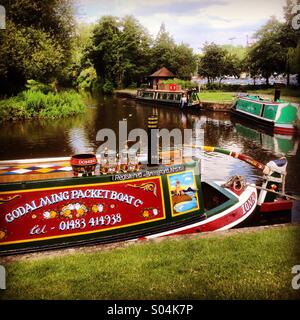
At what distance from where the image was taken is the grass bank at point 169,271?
4.74 metres

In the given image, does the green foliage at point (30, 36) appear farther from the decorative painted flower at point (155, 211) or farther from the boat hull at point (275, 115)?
the boat hull at point (275, 115)

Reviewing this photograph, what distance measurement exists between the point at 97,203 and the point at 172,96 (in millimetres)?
35411

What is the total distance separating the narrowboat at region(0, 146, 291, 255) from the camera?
19.5ft

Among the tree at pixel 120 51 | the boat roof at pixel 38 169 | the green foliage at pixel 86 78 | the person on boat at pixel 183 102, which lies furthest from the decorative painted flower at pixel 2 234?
the green foliage at pixel 86 78

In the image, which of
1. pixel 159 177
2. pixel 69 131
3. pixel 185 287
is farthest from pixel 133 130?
pixel 185 287

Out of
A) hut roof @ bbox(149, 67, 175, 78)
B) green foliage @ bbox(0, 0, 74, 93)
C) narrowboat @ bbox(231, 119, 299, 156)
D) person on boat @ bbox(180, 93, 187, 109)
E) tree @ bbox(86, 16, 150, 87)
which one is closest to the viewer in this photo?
green foliage @ bbox(0, 0, 74, 93)

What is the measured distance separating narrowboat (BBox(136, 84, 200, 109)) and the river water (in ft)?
13.2

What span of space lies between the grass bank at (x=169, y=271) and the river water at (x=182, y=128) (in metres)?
7.16

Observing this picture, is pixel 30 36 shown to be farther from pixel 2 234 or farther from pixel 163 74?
pixel 163 74

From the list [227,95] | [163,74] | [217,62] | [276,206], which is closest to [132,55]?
[163,74]

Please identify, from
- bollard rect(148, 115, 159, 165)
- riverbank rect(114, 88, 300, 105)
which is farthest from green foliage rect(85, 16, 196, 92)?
bollard rect(148, 115, 159, 165)

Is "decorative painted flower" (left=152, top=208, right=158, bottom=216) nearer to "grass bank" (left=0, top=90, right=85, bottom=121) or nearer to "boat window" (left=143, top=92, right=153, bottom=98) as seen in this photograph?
"grass bank" (left=0, top=90, right=85, bottom=121)

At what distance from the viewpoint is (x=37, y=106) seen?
26.2m
